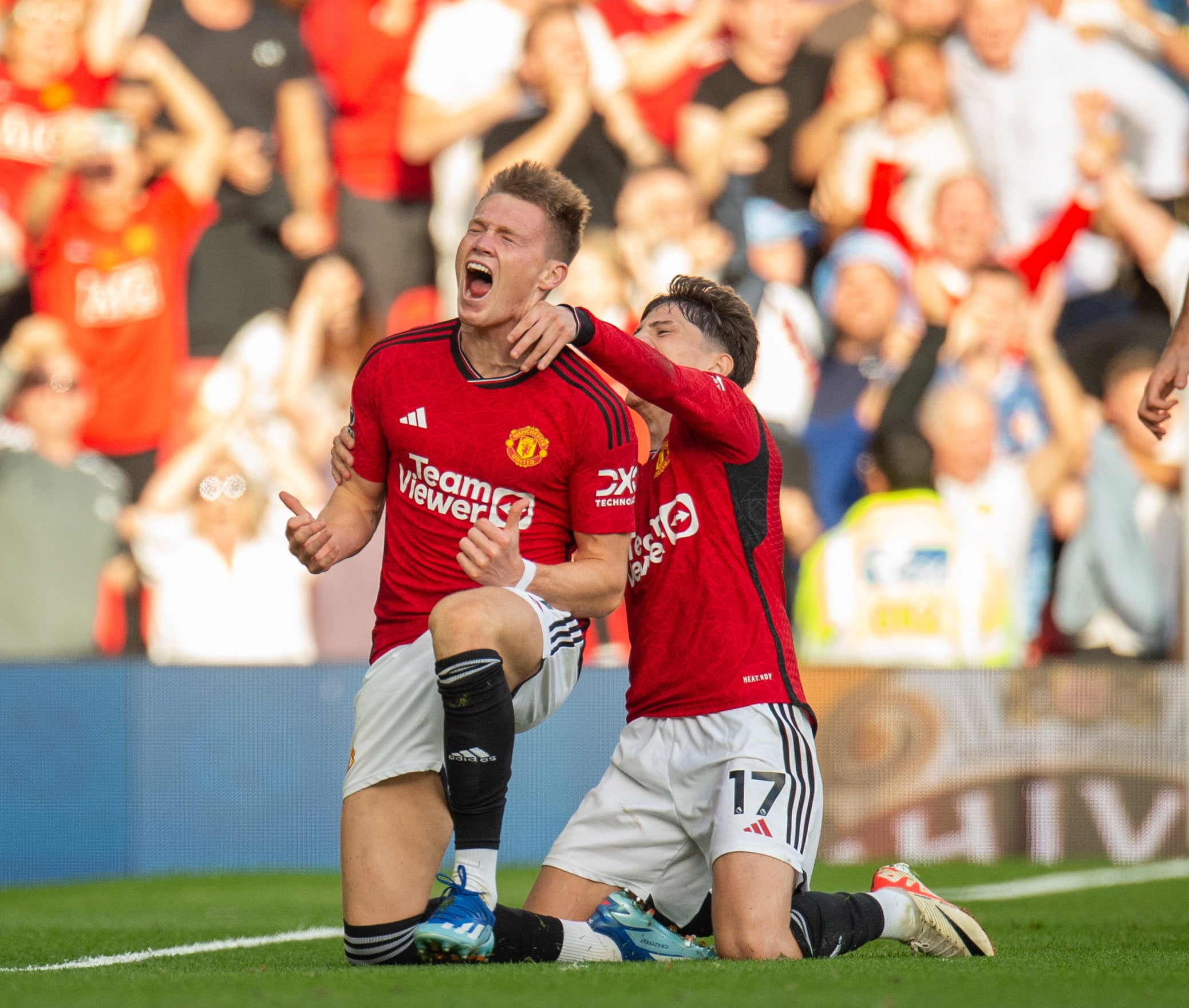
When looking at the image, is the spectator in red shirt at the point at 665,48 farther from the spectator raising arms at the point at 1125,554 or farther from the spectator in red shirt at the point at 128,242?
the spectator raising arms at the point at 1125,554

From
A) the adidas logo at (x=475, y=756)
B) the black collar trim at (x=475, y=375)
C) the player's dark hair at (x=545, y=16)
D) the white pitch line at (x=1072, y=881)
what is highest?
the player's dark hair at (x=545, y=16)

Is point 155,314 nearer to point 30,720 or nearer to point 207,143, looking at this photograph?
point 207,143

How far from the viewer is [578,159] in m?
9.51

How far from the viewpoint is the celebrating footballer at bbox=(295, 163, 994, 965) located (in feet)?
12.7

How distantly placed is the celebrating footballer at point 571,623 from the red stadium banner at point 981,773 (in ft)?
14.3

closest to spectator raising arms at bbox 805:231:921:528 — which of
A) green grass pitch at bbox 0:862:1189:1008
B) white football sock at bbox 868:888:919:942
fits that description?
green grass pitch at bbox 0:862:1189:1008

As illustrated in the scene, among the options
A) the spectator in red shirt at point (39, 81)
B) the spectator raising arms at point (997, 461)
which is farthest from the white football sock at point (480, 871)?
the spectator in red shirt at point (39, 81)

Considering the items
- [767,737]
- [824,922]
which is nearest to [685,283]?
[767,737]

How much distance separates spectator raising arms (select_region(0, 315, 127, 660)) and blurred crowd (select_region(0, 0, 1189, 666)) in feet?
0.06

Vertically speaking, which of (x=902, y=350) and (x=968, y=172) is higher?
(x=968, y=172)

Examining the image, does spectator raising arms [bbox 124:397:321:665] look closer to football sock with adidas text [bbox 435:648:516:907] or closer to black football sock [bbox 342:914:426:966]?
black football sock [bbox 342:914:426:966]

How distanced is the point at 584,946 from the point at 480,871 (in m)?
0.43

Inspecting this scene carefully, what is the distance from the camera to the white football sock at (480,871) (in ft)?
12.0

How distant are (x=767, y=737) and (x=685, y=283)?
1.41m
